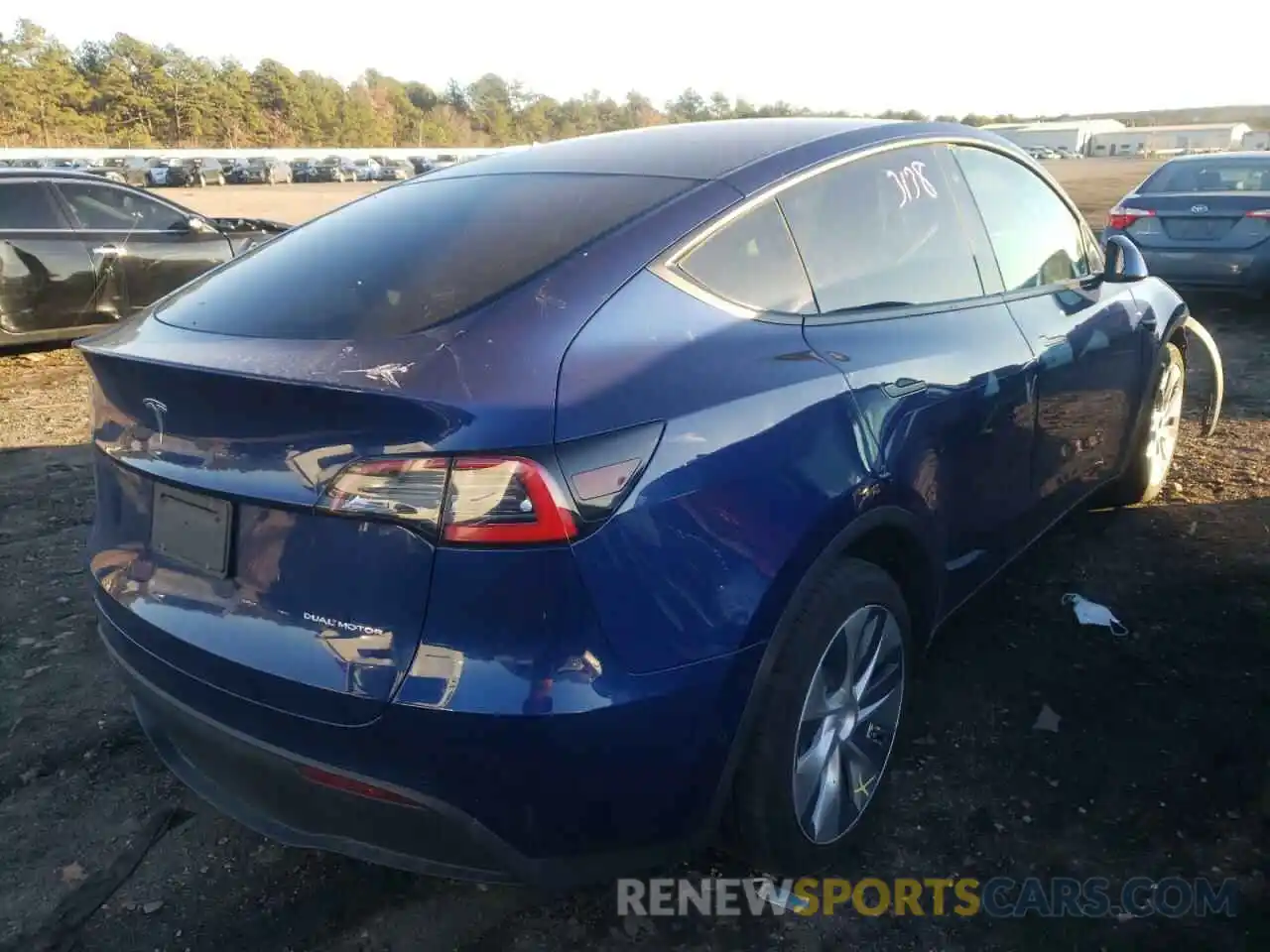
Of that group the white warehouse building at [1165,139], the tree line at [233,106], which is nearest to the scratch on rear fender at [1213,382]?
the tree line at [233,106]

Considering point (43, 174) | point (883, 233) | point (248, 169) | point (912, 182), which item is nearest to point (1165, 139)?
point (248, 169)

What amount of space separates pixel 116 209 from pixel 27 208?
2.28 feet

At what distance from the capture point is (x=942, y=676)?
318cm

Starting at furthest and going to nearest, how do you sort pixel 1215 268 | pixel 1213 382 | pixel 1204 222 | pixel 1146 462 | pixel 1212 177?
1. pixel 1212 177
2. pixel 1204 222
3. pixel 1215 268
4. pixel 1213 382
5. pixel 1146 462

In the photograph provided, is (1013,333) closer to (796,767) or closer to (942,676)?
(942,676)

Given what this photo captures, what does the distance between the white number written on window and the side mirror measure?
3.84 feet

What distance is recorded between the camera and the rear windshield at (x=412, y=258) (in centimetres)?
192

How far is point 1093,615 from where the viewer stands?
3510mm

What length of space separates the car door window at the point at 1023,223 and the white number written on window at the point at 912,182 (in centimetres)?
28

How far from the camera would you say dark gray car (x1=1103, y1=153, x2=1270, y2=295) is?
27.1 ft

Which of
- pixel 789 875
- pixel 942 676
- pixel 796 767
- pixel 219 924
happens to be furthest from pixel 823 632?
pixel 219 924

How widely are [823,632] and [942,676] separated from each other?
1309 mm

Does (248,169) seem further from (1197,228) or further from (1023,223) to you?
(1023,223)

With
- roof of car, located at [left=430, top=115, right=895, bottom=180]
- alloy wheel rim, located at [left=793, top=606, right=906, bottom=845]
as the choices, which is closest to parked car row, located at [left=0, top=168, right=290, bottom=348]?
roof of car, located at [left=430, top=115, right=895, bottom=180]
